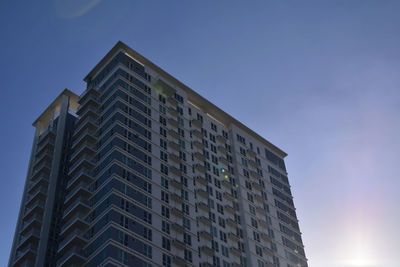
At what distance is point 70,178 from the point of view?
102m

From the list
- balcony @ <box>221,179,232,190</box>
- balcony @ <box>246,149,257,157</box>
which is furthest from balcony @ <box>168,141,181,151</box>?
balcony @ <box>246,149,257,157</box>

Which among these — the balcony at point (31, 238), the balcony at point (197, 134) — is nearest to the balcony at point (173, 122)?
the balcony at point (197, 134)

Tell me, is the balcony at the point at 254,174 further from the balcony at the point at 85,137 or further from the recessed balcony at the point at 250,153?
the balcony at the point at 85,137

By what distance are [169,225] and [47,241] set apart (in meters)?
21.7

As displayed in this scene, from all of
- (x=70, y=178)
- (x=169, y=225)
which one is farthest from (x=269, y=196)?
(x=70, y=178)

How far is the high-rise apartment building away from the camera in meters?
88.9

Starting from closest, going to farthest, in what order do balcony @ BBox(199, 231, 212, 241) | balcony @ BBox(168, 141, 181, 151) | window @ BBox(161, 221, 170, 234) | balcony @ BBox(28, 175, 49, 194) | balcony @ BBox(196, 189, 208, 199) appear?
window @ BBox(161, 221, 170, 234) → balcony @ BBox(199, 231, 212, 241) → balcony @ BBox(28, 175, 49, 194) → balcony @ BBox(168, 141, 181, 151) → balcony @ BBox(196, 189, 208, 199)

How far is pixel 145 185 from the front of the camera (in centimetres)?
9544

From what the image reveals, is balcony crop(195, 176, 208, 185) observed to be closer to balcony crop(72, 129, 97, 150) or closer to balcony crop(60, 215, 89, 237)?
balcony crop(72, 129, 97, 150)

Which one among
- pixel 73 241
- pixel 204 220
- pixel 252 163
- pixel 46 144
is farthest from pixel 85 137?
pixel 252 163

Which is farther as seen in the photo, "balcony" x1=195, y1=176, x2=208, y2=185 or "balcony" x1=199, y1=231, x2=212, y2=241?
"balcony" x1=195, y1=176, x2=208, y2=185

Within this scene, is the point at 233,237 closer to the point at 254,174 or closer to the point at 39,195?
the point at 254,174

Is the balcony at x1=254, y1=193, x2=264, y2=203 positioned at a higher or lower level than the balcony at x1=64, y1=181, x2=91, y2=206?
higher

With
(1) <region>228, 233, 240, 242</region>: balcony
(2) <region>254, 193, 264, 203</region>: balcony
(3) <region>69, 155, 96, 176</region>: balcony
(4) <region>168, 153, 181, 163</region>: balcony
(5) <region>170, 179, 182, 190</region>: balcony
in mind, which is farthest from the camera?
(2) <region>254, 193, 264, 203</region>: balcony
